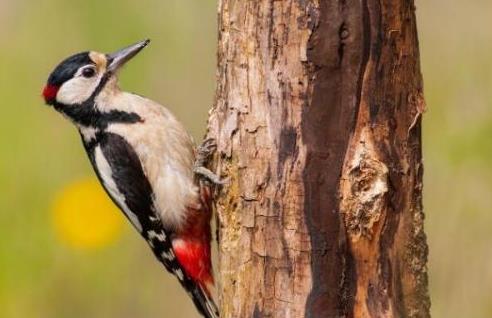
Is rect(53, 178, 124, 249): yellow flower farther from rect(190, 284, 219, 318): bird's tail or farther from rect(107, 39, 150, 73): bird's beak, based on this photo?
rect(107, 39, 150, 73): bird's beak

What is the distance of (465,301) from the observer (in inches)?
216

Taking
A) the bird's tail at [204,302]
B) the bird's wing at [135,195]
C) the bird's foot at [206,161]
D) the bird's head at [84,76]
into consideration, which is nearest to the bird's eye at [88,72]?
the bird's head at [84,76]

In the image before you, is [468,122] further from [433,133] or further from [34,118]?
[34,118]

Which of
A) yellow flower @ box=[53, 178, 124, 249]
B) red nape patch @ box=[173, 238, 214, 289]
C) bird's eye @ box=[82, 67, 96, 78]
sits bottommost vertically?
red nape patch @ box=[173, 238, 214, 289]

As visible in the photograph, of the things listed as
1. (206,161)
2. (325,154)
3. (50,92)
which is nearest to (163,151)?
(206,161)

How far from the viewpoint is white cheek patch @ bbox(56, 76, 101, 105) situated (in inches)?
202

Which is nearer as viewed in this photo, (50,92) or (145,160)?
(145,160)

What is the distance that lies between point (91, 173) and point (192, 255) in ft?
4.71

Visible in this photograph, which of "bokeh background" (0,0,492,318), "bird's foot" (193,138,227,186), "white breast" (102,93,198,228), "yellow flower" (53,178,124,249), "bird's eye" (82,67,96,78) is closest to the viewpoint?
"bird's foot" (193,138,227,186)

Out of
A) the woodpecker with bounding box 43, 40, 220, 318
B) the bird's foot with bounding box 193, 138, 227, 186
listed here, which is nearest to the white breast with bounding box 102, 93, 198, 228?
the woodpecker with bounding box 43, 40, 220, 318

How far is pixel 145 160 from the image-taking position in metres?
5.01

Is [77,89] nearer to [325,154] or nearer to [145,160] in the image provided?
[145,160]

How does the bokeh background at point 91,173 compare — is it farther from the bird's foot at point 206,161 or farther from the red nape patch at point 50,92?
the bird's foot at point 206,161

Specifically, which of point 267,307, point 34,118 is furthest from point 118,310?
point 267,307
